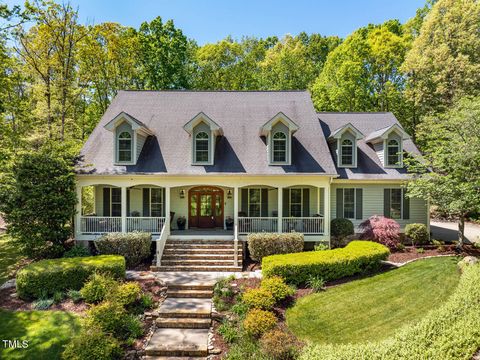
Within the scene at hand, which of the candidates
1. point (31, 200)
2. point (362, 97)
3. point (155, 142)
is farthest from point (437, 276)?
point (362, 97)

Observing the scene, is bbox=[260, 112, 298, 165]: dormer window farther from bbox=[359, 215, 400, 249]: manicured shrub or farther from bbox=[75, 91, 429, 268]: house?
bbox=[359, 215, 400, 249]: manicured shrub

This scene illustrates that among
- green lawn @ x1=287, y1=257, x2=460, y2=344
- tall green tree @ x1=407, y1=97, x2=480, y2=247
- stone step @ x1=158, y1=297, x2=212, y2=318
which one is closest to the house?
tall green tree @ x1=407, y1=97, x2=480, y2=247

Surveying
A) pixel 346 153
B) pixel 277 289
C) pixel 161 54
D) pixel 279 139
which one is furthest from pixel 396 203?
pixel 161 54

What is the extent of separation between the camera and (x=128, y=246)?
13227 millimetres

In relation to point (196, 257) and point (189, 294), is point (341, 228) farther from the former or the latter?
point (189, 294)

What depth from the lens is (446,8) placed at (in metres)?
24.9

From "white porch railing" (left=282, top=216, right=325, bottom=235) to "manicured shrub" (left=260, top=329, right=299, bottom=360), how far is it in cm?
772

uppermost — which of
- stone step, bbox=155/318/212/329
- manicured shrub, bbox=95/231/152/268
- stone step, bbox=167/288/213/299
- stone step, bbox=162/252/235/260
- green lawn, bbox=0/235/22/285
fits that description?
manicured shrub, bbox=95/231/152/268

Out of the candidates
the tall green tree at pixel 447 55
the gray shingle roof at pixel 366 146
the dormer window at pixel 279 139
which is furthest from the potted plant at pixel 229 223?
the tall green tree at pixel 447 55

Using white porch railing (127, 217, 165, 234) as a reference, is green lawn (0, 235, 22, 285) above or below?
below

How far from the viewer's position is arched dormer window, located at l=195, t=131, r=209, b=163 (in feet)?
50.4

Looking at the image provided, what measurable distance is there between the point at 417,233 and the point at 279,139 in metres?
9.06

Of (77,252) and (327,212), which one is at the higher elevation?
(327,212)

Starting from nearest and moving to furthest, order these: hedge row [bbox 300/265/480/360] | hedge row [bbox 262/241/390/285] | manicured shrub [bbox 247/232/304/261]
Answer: hedge row [bbox 300/265/480/360]
hedge row [bbox 262/241/390/285]
manicured shrub [bbox 247/232/304/261]
